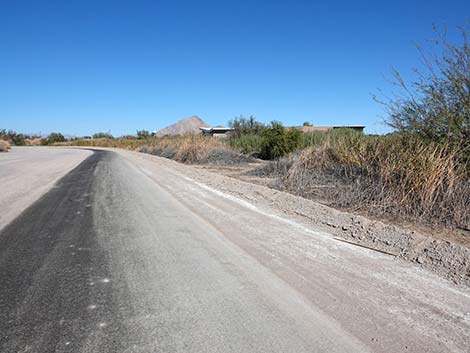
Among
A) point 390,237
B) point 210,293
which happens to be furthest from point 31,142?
point 210,293

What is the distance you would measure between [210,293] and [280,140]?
774 inches

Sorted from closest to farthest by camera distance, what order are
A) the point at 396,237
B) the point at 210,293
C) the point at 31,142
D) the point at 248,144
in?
1. the point at 210,293
2. the point at 396,237
3. the point at 248,144
4. the point at 31,142

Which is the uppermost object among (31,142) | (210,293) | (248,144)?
(248,144)

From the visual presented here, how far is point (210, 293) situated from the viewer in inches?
135

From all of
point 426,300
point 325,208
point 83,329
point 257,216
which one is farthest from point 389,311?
point 325,208

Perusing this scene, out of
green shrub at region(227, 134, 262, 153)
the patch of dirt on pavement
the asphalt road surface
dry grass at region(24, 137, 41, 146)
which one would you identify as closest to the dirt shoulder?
the patch of dirt on pavement

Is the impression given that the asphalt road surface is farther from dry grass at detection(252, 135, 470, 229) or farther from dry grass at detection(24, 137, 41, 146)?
dry grass at detection(24, 137, 41, 146)

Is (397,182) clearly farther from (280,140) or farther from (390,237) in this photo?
(280,140)

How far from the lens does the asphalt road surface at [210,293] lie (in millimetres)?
2654

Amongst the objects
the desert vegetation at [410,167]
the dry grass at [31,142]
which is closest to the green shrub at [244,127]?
the desert vegetation at [410,167]

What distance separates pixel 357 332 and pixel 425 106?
26.4 ft

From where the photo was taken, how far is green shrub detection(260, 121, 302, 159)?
2198 centimetres

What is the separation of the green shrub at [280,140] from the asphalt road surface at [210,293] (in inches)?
643

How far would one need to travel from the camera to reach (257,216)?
6934mm
